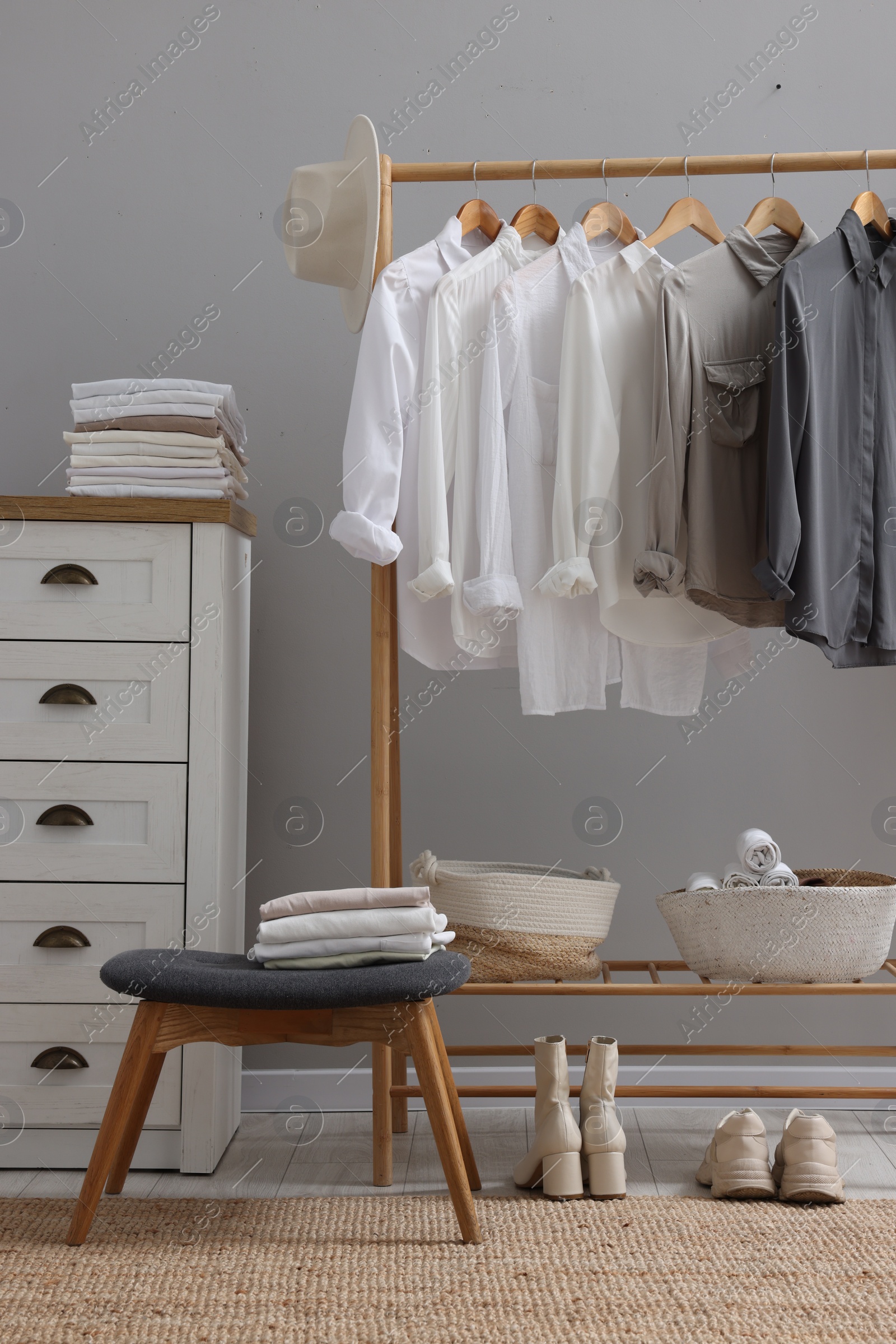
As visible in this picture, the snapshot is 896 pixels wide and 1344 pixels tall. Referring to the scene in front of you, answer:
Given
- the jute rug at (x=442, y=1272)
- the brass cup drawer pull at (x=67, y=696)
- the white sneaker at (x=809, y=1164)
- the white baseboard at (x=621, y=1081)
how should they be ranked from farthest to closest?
the white baseboard at (x=621, y=1081) → the brass cup drawer pull at (x=67, y=696) → the white sneaker at (x=809, y=1164) → the jute rug at (x=442, y=1272)

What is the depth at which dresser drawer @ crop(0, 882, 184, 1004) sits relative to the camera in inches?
70.3

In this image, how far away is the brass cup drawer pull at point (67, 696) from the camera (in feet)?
5.94

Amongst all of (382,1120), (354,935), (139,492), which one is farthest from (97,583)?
(382,1120)

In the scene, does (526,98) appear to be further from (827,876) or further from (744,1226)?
(744,1226)

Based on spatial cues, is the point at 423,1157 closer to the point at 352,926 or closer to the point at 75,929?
the point at 352,926

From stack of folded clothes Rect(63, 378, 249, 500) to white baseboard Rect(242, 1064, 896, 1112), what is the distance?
120 centimetres

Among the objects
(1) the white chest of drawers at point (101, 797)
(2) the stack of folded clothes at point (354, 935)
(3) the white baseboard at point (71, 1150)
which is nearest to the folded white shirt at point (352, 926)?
(2) the stack of folded clothes at point (354, 935)

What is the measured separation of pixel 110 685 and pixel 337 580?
61cm

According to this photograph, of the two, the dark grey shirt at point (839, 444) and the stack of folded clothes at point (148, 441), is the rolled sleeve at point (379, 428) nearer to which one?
the stack of folded clothes at point (148, 441)

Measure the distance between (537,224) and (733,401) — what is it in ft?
1.67

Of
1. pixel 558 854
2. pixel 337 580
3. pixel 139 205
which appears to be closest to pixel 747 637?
pixel 558 854

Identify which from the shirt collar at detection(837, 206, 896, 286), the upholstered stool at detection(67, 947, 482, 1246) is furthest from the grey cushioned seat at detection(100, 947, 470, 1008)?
the shirt collar at detection(837, 206, 896, 286)

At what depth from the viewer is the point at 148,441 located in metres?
1.89

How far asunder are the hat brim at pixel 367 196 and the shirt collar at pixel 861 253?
2.51 feet
